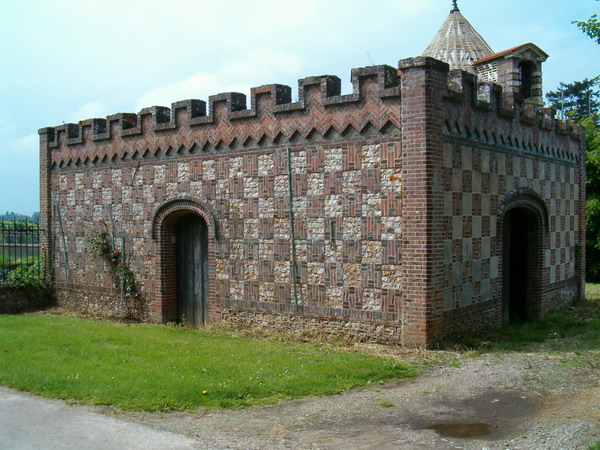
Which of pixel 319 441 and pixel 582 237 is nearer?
pixel 319 441

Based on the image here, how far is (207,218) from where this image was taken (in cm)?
1386

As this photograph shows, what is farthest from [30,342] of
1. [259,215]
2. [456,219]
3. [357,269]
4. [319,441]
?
[456,219]

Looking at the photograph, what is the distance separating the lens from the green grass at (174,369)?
814 centimetres

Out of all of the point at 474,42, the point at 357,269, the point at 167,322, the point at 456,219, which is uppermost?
the point at 474,42

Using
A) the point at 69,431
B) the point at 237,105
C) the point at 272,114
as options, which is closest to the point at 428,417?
the point at 69,431

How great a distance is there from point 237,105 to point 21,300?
28.8ft

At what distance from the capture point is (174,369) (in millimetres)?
9430

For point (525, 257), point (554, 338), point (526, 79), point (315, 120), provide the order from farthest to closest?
point (526, 79) < point (525, 257) < point (554, 338) < point (315, 120)

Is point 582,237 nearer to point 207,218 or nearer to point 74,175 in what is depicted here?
point 207,218

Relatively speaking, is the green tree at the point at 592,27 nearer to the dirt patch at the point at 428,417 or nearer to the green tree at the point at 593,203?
the dirt patch at the point at 428,417

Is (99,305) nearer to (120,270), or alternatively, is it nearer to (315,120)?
(120,270)

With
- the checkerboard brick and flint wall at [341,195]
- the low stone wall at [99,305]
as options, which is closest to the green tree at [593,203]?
the checkerboard brick and flint wall at [341,195]

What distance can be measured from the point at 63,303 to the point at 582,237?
47.6 ft

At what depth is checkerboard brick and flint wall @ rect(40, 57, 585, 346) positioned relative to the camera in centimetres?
1108
